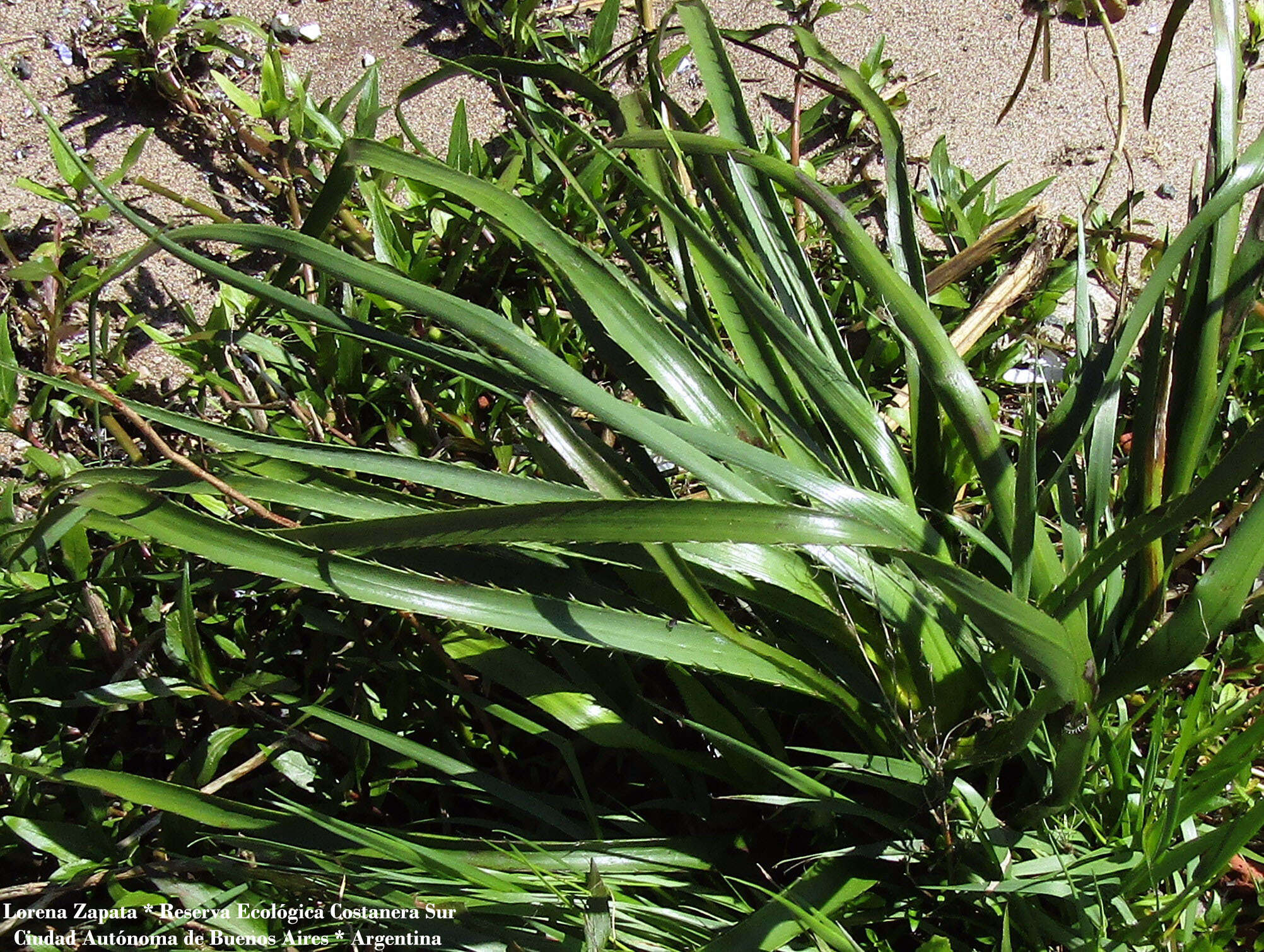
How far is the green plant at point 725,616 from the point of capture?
0.95 metres

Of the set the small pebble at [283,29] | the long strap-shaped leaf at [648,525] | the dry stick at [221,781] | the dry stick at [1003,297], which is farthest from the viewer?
the small pebble at [283,29]

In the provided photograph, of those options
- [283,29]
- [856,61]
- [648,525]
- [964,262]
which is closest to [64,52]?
[283,29]

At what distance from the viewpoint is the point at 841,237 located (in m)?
1.03

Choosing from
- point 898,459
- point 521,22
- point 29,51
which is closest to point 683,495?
point 898,459

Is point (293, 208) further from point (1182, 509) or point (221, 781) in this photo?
point (1182, 509)

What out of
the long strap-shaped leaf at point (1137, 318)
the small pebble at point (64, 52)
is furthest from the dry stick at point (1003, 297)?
the small pebble at point (64, 52)

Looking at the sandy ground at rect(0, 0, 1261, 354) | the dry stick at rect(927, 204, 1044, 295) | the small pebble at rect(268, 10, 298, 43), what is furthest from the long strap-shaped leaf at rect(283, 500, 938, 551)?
the small pebble at rect(268, 10, 298, 43)

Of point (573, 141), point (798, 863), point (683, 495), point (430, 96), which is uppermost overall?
point (430, 96)

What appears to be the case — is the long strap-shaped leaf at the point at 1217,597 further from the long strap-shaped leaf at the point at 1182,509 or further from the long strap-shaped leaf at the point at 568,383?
the long strap-shaped leaf at the point at 568,383

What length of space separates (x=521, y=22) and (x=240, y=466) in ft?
3.80

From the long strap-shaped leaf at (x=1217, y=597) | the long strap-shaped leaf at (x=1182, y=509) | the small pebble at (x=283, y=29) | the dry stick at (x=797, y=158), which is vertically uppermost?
the small pebble at (x=283, y=29)

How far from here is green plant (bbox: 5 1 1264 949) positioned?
3.12 feet

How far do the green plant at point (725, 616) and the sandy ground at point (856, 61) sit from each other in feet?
2.47

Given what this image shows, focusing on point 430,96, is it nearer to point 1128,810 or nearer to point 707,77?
point 707,77
